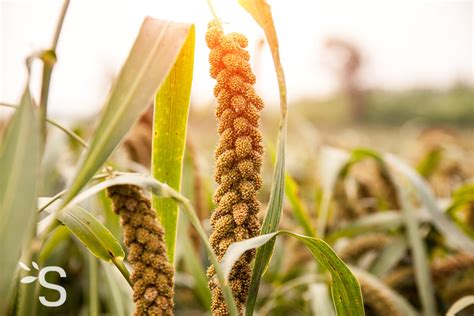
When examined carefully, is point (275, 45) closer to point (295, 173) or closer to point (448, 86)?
point (295, 173)

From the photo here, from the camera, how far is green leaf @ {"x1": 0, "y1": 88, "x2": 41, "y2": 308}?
486mm

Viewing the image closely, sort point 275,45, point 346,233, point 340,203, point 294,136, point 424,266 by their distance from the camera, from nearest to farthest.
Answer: point 275,45, point 424,266, point 346,233, point 340,203, point 294,136

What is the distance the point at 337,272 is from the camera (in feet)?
2.32

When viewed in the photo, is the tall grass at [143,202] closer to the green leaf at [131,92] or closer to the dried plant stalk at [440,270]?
the green leaf at [131,92]

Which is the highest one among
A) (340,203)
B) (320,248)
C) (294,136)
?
(294,136)

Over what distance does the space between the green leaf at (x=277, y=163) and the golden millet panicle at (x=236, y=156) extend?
0.02m

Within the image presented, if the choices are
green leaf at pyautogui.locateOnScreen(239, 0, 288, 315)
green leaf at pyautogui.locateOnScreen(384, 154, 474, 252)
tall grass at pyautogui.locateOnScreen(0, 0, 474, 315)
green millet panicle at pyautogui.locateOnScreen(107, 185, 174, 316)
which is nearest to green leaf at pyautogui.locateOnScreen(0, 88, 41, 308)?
tall grass at pyautogui.locateOnScreen(0, 0, 474, 315)

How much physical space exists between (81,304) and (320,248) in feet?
4.68

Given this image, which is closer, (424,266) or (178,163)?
(178,163)

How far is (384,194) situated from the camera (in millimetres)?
1938

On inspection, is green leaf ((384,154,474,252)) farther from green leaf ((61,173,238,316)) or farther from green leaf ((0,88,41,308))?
green leaf ((0,88,41,308))

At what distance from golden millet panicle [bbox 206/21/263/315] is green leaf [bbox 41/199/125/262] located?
0.41 ft

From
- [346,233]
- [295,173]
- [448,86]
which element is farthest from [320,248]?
[448,86]

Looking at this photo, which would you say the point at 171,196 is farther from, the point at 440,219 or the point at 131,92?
the point at 440,219
